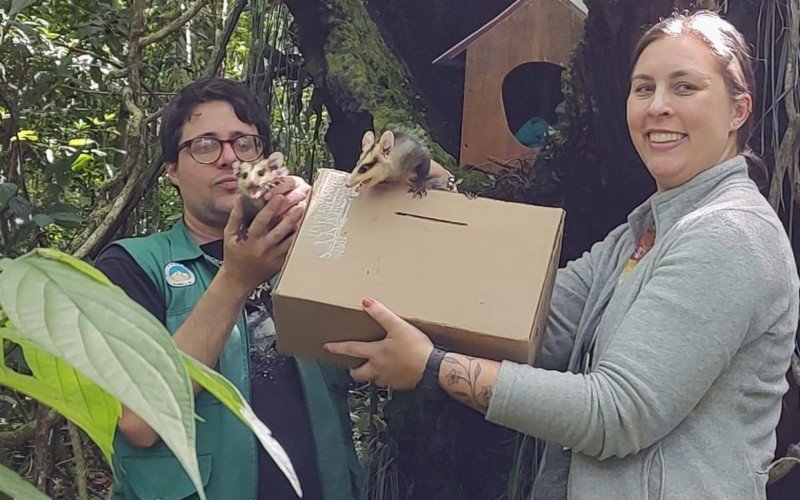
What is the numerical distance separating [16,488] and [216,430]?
116 centimetres

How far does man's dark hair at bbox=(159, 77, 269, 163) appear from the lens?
1815mm

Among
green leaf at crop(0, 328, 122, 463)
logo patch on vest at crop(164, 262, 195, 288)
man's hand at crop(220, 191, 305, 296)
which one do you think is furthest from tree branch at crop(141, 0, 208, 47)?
green leaf at crop(0, 328, 122, 463)

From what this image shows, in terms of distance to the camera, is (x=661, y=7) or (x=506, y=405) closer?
(x=506, y=405)

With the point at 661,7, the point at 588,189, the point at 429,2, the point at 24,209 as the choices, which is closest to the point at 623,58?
the point at 661,7

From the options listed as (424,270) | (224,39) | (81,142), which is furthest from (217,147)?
(81,142)

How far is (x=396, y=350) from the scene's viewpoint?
49.8 inches

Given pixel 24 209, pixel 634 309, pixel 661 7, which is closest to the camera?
pixel 634 309

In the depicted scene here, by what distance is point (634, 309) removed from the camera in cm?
118

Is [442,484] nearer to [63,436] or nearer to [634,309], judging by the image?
[634,309]

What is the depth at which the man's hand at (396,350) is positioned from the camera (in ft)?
4.13

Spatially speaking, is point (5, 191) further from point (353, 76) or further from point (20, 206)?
point (353, 76)

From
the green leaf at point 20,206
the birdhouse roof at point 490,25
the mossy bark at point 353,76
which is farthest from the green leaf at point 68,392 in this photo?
the green leaf at point 20,206

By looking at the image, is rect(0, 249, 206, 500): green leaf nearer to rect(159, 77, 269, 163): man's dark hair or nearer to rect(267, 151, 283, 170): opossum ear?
rect(267, 151, 283, 170): opossum ear

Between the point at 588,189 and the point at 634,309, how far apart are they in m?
0.92
